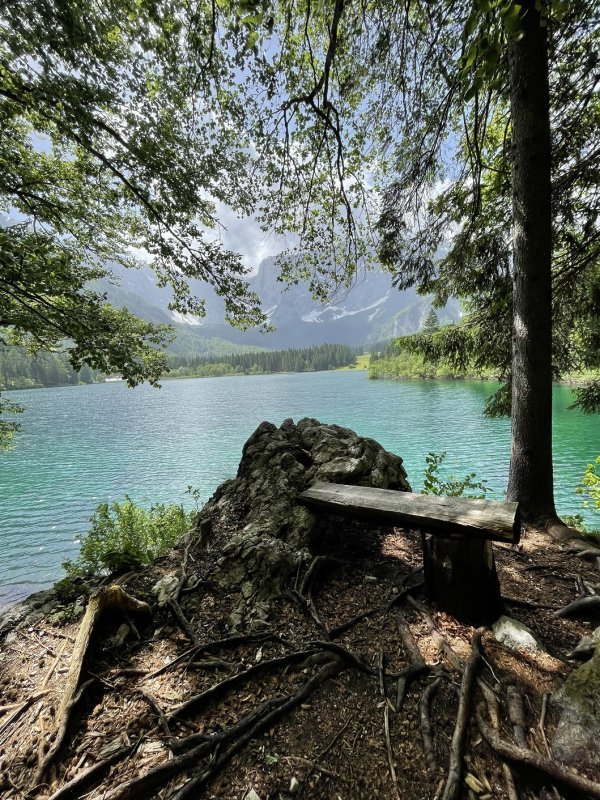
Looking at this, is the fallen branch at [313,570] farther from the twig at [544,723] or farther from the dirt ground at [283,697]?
the twig at [544,723]

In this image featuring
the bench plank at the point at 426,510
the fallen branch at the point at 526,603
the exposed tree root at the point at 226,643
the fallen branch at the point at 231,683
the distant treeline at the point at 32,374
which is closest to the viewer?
the fallen branch at the point at 231,683

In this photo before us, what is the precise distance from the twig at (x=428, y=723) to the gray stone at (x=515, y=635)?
70 cm

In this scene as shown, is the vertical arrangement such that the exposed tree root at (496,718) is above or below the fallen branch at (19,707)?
above

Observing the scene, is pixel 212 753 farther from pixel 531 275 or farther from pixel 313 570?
pixel 531 275

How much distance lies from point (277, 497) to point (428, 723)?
2588mm

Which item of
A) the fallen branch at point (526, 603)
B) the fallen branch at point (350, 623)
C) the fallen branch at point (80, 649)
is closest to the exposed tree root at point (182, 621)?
the fallen branch at point (80, 649)

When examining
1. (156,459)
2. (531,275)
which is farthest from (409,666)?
(156,459)

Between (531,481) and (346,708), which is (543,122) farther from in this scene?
(346,708)

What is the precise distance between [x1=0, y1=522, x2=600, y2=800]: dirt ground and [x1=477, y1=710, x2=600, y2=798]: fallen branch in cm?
5

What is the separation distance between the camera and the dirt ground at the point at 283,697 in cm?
178

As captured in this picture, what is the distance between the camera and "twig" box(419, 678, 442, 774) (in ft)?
5.92

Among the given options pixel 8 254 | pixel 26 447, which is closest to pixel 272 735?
pixel 8 254

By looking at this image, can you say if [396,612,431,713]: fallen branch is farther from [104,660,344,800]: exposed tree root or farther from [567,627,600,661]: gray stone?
[567,627,600,661]: gray stone

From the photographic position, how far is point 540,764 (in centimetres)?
164
